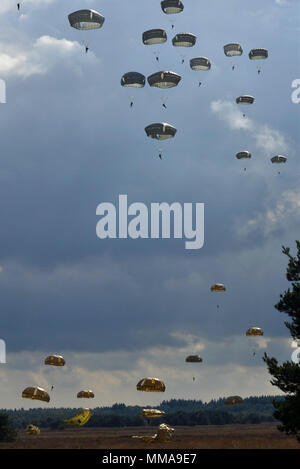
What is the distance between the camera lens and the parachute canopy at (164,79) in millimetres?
76625

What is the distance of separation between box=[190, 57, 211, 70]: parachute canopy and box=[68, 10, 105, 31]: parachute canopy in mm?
15630

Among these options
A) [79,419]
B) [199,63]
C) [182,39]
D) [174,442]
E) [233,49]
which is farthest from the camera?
[79,419]

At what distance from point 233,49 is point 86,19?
2978 cm

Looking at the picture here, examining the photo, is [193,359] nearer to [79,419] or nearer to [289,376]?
[79,419]

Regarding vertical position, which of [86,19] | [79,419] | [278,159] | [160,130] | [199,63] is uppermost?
[199,63]

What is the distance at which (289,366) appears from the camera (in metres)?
43.5

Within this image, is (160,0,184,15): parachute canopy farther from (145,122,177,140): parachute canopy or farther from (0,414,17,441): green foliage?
(0,414,17,441): green foliage

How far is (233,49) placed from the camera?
9625 centimetres

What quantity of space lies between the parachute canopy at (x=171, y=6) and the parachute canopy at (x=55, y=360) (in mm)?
49453

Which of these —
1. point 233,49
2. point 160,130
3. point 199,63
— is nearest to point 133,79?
point 160,130

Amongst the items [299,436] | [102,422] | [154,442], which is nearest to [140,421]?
[102,422]

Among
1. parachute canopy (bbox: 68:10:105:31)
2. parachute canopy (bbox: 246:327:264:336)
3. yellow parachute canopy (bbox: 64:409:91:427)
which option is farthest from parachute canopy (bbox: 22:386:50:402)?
parachute canopy (bbox: 68:10:105:31)
